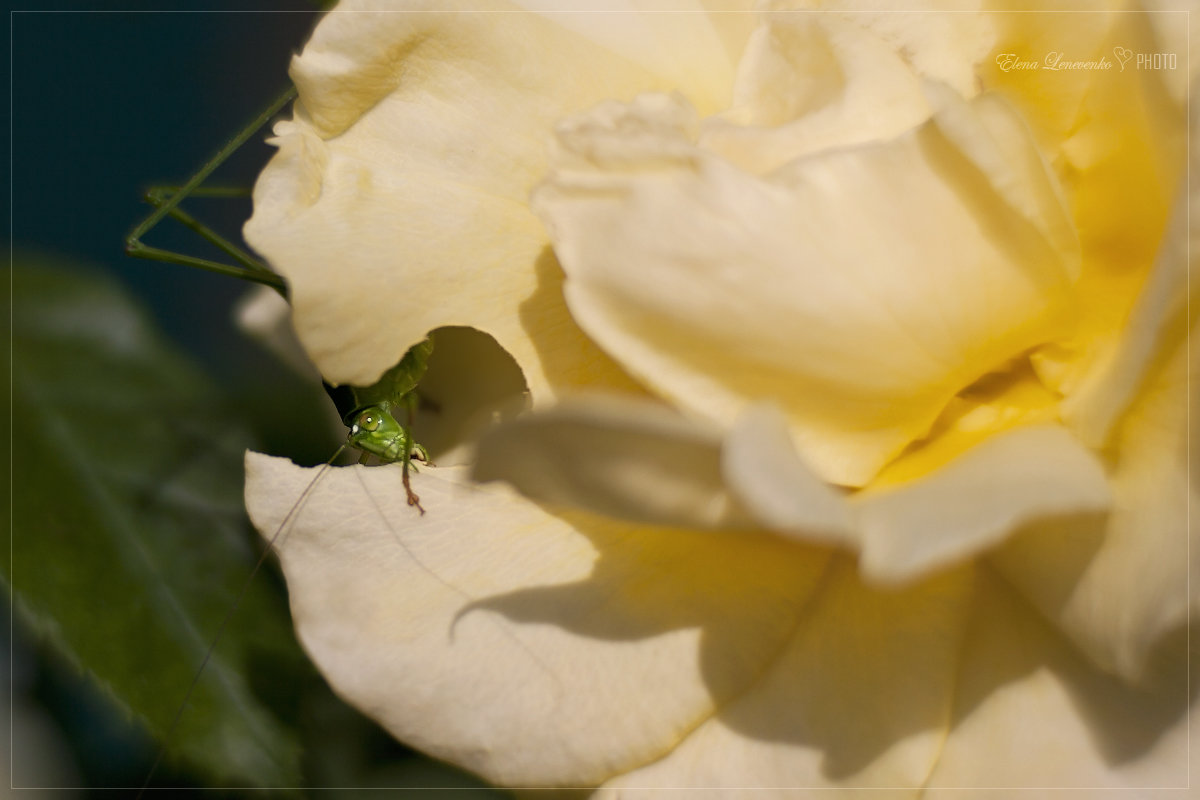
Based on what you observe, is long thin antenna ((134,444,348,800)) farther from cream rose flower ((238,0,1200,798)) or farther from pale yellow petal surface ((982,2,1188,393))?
pale yellow petal surface ((982,2,1188,393))

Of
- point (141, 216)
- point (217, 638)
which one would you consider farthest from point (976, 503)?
point (141, 216)

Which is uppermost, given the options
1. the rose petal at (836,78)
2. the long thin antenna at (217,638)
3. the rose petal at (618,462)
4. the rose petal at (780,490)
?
the rose petal at (836,78)

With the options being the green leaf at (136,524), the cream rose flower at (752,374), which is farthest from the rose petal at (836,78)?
the green leaf at (136,524)

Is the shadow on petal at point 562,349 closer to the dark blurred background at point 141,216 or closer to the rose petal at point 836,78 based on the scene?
the rose petal at point 836,78

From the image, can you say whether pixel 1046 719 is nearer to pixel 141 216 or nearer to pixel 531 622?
pixel 531 622

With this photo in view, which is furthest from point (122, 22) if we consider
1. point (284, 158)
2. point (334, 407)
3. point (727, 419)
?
point (727, 419)

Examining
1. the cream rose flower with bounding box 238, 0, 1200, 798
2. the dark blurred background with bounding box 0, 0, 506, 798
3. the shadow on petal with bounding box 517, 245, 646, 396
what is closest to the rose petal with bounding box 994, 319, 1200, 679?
the cream rose flower with bounding box 238, 0, 1200, 798

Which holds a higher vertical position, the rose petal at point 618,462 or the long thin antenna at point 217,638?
the rose petal at point 618,462

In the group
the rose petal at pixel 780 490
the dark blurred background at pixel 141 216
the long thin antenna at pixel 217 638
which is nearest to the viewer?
the rose petal at pixel 780 490
